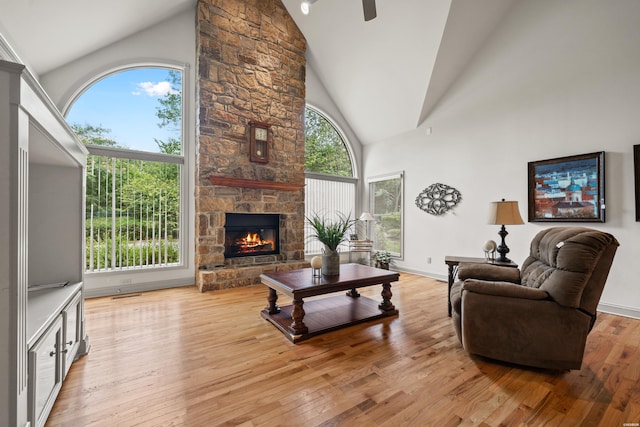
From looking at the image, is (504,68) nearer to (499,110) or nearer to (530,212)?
(499,110)

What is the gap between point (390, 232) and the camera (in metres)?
6.06

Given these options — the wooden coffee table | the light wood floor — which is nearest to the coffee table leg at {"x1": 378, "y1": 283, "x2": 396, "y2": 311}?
the wooden coffee table

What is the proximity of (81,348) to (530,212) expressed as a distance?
5.24 meters

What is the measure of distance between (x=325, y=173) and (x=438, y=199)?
248 centimetres

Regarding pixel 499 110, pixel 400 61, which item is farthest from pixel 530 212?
pixel 400 61

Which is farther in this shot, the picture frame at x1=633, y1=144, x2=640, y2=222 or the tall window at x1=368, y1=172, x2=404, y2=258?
the tall window at x1=368, y1=172, x2=404, y2=258

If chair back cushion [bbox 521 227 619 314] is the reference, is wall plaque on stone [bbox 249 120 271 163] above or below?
above

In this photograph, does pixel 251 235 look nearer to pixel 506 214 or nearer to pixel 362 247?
pixel 362 247

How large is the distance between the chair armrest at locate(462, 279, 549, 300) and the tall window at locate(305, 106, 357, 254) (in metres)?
3.98

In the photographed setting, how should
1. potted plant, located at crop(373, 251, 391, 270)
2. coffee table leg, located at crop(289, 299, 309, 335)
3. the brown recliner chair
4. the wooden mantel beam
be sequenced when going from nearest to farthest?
the brown recliner chair, coffee table leg, located at crop(289, 299, 309, 335), the wooden mantel beam, potted plant, located at crop(373, 251, 391, 270)

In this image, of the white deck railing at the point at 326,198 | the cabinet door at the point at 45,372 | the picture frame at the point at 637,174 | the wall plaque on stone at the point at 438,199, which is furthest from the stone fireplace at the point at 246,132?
the picture frame at the point at 637,174

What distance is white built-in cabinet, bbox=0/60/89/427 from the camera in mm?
1113

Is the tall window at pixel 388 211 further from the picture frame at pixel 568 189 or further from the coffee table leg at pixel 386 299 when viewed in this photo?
the coffee table leg at pixel 386 299

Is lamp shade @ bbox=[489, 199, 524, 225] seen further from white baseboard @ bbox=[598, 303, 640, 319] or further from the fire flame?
the fire flame
